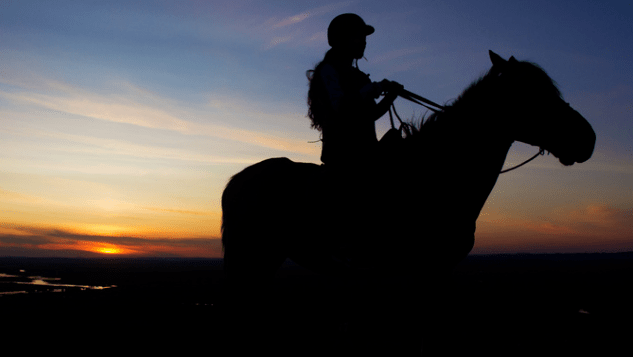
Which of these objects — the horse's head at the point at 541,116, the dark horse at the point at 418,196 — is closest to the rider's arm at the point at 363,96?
the dark horse at the point at 418,196

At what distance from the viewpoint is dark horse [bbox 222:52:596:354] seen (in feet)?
12.1

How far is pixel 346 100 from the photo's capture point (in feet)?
12.1

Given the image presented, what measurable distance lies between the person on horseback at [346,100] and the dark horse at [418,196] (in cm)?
20

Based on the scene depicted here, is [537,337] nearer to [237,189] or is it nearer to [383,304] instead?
[383,304]

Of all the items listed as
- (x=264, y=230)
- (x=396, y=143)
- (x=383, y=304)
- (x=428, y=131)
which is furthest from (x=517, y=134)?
(x=383, y=304)

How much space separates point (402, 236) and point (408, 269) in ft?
1.00

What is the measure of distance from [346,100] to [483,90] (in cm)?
130

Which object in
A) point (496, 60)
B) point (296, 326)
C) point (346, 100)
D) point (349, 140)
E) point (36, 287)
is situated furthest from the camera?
point (36, 287)

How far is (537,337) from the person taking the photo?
400 inches

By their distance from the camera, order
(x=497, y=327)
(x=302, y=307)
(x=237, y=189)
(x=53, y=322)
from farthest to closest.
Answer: (x=302, y=307) → (x=53, y=322) → (x=497, y=327) → (x=237, y=189)

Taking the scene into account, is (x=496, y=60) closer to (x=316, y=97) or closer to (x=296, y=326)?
(x=316, y=97)

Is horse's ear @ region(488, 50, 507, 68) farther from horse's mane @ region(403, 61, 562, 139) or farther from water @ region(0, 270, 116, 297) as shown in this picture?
water @ region(0, 270, 116, 297)

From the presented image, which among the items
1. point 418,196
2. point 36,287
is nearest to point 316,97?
point 418,196

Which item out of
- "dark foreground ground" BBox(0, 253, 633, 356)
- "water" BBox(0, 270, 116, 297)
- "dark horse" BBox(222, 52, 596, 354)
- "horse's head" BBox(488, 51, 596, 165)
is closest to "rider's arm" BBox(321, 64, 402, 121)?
"dark horse" BBox(222, 52, 596, 354)
